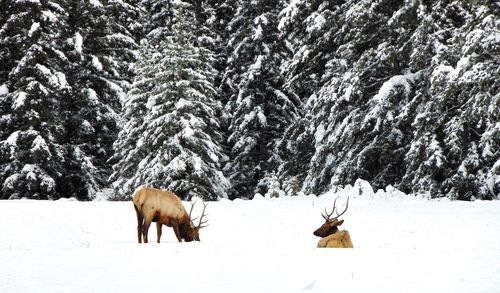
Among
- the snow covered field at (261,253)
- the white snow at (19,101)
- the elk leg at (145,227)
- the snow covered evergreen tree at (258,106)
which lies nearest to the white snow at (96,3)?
the white snow at (19,101)

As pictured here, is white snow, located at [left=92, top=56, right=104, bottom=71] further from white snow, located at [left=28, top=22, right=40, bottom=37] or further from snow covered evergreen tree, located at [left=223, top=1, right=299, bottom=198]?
snow covered evergreen tree, located at [left=223, top=1, right=299, bottom=198]

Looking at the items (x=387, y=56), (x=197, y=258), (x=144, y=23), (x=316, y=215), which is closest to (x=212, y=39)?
(x=144, y=23)

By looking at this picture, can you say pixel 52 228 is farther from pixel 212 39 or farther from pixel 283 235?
pixel 212 39

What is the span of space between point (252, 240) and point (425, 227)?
12.0 ft

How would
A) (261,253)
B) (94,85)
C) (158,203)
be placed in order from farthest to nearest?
(94,85)
(158,203)
(261,253)

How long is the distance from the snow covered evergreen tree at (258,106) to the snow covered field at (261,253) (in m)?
14.9

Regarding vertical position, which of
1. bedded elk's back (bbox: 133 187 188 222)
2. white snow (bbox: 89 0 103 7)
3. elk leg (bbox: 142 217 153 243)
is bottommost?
elk leg (bbox: 142 217 153 243)

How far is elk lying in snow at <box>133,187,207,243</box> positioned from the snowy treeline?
10.8 m

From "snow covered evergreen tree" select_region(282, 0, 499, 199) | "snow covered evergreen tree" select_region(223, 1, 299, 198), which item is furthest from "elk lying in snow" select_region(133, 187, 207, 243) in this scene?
"snow covered evergreen tree" select_region(223, 1, 299, 198)

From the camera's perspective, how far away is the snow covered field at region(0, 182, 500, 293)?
7.02 meters

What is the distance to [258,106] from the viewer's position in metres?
31.6

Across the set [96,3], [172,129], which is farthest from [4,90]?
[172,129]

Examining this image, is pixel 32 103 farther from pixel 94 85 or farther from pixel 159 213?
pixel 159 213

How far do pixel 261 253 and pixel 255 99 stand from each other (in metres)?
23.0
